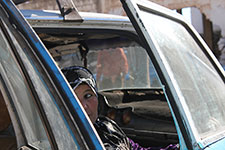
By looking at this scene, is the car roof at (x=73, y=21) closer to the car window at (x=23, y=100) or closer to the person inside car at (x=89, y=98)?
Result: the person inside car at (x=89, y=98)

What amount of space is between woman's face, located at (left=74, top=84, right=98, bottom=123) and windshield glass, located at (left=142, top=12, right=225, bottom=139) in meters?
0.62

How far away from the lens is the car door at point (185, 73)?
1.47m

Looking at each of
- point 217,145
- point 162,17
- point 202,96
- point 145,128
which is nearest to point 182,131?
point 217,145

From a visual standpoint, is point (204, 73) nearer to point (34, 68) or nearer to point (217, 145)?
point (217, 145)

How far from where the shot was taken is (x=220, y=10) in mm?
8477

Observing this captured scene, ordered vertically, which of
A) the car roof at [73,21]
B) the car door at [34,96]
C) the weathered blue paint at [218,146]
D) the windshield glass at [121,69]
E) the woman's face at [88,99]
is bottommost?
the weathered blue paint at [218,146]

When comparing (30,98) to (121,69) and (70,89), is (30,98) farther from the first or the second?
(121,69)

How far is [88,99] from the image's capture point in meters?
2.09

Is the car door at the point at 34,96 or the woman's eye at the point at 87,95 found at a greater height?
the woman's eye at the point at 87,95

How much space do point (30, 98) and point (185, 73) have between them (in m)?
0.88

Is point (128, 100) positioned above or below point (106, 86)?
below

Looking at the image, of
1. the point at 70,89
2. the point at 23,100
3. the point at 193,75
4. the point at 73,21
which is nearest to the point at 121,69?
the point at 73,21

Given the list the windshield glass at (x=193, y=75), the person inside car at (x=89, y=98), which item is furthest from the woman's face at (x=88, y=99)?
the windshield glass at (x=193, y=75)

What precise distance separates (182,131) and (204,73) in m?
0.71
